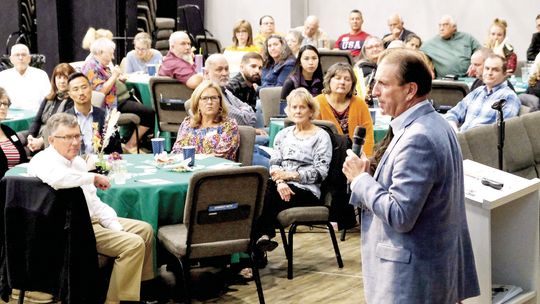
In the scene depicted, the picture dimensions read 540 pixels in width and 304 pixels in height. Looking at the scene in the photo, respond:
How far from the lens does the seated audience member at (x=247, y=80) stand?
27.8 feet

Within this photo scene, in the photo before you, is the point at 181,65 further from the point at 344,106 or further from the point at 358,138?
the point at 358,138

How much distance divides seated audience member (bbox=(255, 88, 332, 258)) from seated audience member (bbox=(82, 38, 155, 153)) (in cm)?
253

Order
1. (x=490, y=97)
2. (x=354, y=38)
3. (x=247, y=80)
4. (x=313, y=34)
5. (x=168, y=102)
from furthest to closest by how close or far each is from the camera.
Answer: (x=354, y=38) → (x=313, y=34) → (x=168, y=102) → (x=247, y=80) → (x=490, y=97)

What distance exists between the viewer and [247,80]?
858 cm

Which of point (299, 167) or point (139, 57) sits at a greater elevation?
point (139, 57)

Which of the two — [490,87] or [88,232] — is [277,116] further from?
[88,232]

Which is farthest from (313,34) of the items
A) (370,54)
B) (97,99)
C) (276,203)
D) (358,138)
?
(358,138)

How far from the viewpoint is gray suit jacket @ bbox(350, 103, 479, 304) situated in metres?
3.05

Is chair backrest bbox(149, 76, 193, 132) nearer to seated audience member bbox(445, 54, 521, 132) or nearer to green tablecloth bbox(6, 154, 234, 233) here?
seated audience member bbox(445, 54, 521, 132)

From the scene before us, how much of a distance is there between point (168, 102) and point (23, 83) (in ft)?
4.74

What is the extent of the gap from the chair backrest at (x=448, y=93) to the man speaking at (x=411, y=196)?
500 cm

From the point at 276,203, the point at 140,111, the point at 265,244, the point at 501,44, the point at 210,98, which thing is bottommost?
the point at 265,244

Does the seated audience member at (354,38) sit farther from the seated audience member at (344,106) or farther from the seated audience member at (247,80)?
the seated audience member at (344,106)

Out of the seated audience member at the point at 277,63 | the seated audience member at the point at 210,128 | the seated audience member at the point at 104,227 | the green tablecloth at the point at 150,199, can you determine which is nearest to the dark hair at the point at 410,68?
the seated audience member at the point at 104,227
